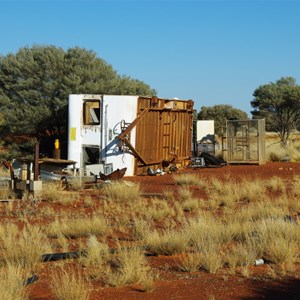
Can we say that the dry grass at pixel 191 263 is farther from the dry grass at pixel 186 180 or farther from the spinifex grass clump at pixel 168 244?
the dry grass at pixel 186 180

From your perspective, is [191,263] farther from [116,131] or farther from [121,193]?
[116,131]

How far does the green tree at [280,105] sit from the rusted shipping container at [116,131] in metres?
22.2

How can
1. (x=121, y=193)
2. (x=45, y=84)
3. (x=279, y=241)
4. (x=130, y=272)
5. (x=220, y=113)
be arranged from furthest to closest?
(x=220, y=113) < (x=45, y=84) < (x=121, y=193) < (x=279, y=241) < (x=130, y=272)

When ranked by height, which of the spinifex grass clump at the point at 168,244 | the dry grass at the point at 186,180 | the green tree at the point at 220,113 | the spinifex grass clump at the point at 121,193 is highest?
the green tree at the point at 220,113

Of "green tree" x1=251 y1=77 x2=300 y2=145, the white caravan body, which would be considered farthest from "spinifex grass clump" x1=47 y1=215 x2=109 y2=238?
"green tree" x1=251 y1=77 x2=300 y2=145

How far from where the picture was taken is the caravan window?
27.2 m

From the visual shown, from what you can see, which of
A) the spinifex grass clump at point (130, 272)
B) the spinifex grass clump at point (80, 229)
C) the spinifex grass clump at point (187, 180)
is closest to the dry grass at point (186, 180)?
the spinifex grass clump at point (187, 180)

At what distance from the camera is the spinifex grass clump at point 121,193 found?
18.0 meters

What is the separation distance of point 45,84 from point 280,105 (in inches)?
1006

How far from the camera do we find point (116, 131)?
26.8m

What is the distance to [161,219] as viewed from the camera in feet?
47.1

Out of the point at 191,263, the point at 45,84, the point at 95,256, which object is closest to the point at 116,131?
Answer: the point at 45,84

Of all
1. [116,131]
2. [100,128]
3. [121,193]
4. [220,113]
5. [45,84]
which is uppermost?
[220,113]

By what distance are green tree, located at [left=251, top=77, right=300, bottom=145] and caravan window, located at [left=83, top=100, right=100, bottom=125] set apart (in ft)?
78.9
